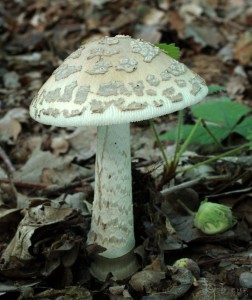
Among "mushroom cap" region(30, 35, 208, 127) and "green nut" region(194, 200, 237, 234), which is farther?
"green nut" region(194, 200, 237, 234)

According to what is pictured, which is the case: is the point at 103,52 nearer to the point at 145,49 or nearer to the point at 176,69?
the point at 145,49

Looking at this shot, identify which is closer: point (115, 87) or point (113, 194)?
point (115, 87)

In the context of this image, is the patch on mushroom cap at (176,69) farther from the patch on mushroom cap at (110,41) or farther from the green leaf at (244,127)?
the green leaf at (244,127)

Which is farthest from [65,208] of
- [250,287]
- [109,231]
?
[250,287]

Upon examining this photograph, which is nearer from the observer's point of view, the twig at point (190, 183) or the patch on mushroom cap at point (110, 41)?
the patch on mushroom cap at point (110, 41)

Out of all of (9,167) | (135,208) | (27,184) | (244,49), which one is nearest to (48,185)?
(27,184)

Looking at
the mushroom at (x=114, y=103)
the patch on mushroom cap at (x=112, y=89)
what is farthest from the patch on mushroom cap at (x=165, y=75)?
the patch on mushroom cap at (x=112, y=89)

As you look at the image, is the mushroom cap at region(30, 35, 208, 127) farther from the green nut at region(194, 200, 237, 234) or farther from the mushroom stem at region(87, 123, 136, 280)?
the green nut at region(194, 200, 237, 234)

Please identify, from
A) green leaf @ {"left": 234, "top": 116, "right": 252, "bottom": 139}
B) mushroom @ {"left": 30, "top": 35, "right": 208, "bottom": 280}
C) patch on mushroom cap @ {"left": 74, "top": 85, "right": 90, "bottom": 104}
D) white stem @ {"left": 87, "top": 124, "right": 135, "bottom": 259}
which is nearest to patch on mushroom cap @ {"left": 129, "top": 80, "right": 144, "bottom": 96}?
mushroom @ {"left": 30, "top": 35, "right": 208, "bottom": 280}
